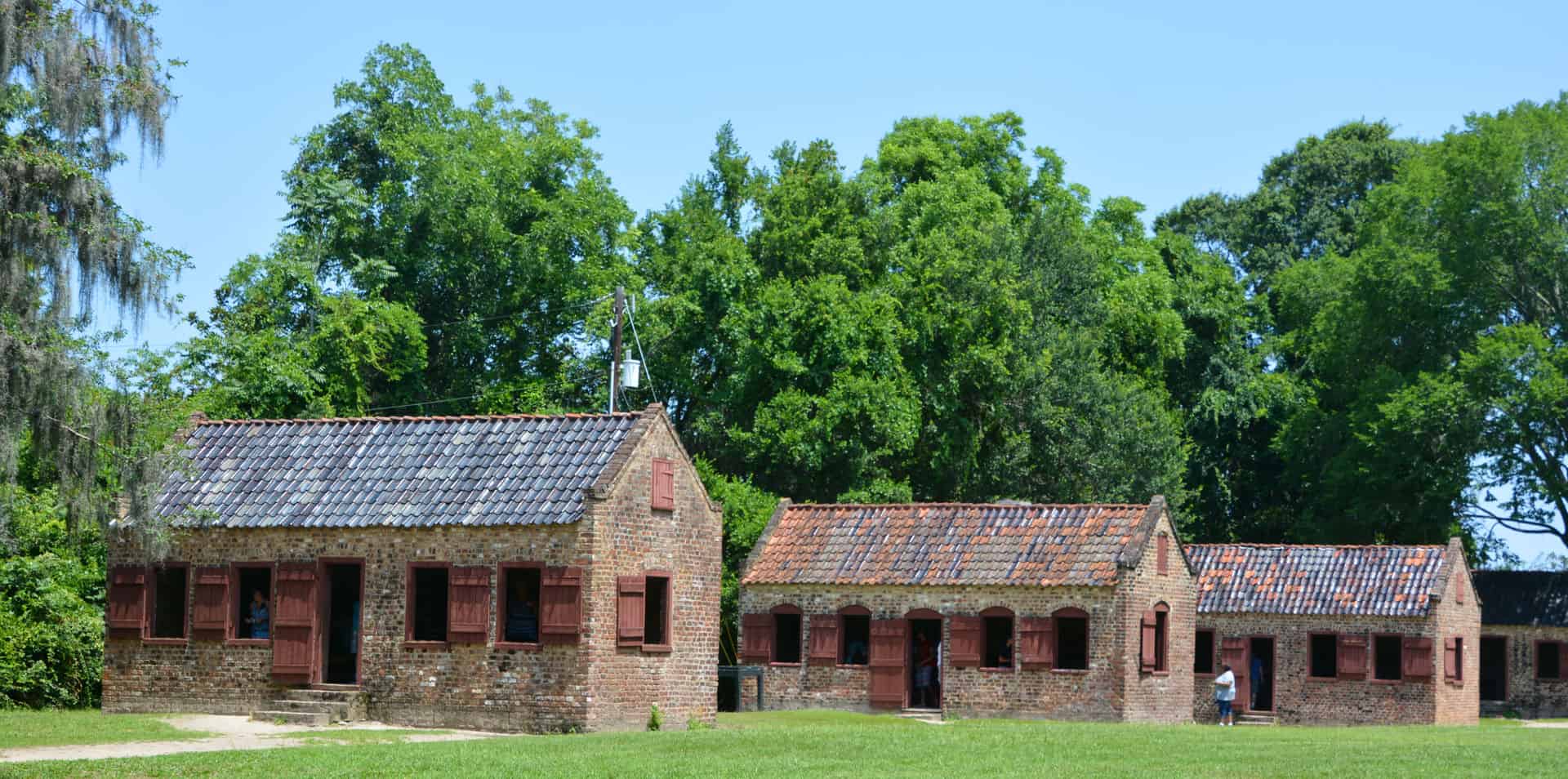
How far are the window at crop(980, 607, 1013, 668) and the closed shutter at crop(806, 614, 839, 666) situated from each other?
321 cm

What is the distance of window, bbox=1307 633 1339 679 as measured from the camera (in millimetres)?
46125

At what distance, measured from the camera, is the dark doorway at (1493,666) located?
52906 mm

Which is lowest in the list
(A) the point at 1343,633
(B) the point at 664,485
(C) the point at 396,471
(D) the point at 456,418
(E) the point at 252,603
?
(A) the point at 1343,633

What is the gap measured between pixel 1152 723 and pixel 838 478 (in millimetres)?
14592

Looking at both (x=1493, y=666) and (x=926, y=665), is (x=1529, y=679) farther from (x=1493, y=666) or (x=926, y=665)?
(x=926, y=665)

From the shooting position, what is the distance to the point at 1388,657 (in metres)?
46.7

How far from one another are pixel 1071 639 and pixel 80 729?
67.6 feet

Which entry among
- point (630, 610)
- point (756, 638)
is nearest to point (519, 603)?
point (630, 610)

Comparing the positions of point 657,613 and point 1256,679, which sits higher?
point 657,613

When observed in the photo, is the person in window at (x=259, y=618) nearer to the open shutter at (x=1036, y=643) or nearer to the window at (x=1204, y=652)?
the open shutter at (x=1036, y=643)

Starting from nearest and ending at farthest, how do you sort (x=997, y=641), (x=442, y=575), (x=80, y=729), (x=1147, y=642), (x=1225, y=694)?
(x=80, y=729)
(x=442, y=575)
(x=1147, y=642)
(x=997, y=641)
(x=1225, y=694)

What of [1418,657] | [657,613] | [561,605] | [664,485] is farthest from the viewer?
[1418,657]

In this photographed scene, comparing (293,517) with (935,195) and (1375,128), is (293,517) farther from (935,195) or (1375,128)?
(1375,128)

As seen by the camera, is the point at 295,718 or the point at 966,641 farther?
the point at 966,641
